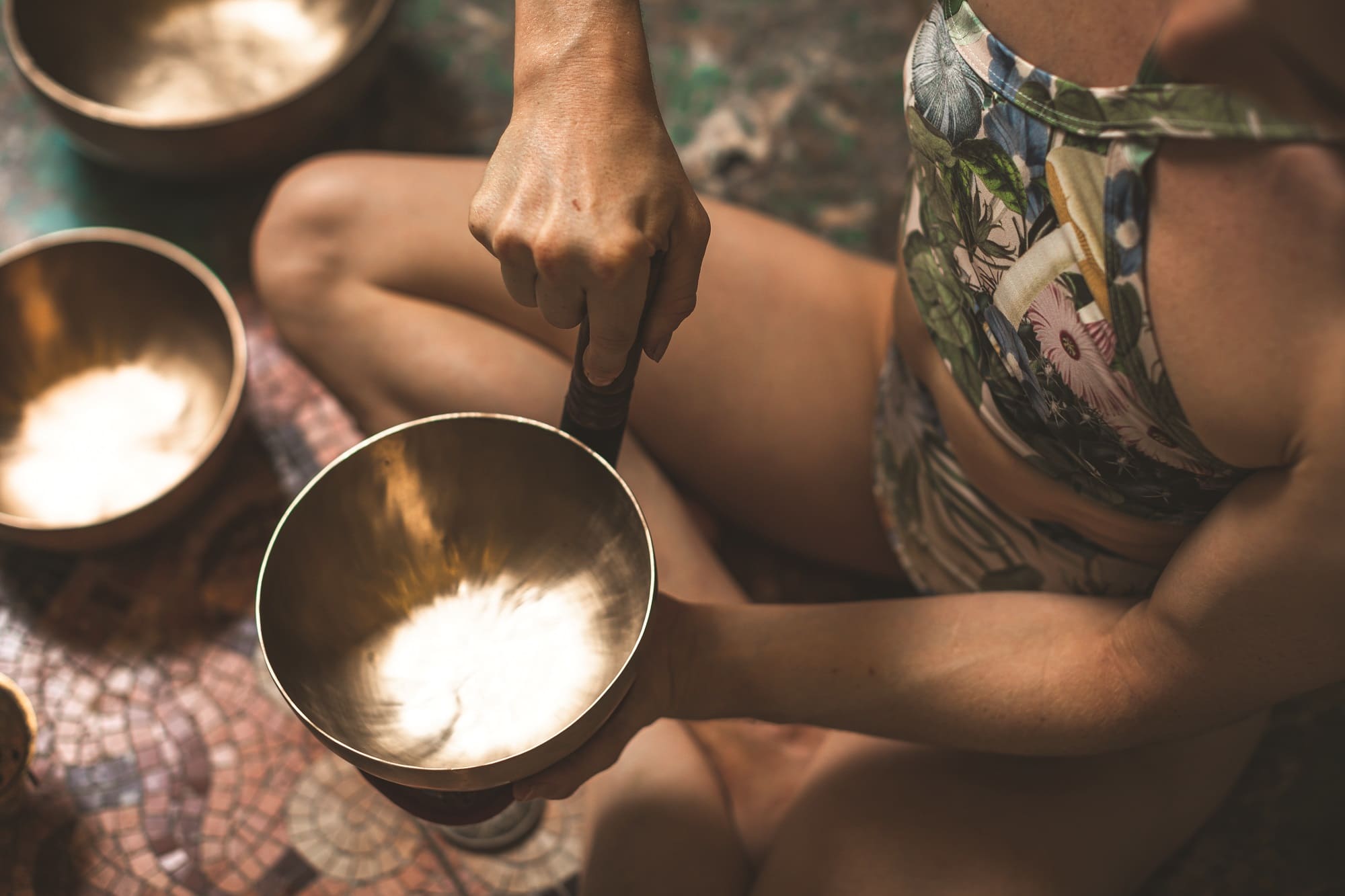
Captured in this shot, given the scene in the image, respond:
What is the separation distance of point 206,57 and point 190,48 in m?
0.03

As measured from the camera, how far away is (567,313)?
2.15 feet

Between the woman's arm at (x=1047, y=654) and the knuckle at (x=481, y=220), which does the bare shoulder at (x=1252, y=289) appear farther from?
the knuckle at (x=481, y=220)

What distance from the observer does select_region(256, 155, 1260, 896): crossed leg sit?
0.87m

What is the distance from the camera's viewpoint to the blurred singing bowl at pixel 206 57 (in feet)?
4.46

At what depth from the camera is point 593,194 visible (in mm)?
622

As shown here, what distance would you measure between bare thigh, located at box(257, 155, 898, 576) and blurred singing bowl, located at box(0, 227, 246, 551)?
10.5 inches

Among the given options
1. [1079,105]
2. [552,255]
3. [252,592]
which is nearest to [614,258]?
[552,255]

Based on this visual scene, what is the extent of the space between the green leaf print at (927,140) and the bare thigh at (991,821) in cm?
50

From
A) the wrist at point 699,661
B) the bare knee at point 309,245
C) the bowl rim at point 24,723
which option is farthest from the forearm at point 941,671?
the bowl rim at point 24,723

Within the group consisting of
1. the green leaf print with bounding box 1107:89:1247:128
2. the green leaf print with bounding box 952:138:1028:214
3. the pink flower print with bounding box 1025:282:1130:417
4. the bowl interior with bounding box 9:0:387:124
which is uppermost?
the green leaf print with bounding box 1107:89:1247:128

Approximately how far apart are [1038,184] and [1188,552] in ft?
0.81

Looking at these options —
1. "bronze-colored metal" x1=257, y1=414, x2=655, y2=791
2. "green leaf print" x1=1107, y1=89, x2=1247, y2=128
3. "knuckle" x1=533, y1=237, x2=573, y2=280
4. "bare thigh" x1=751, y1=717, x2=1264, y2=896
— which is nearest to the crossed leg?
"bare thigh" x1=751, y1=717, x2=1264, y2=896

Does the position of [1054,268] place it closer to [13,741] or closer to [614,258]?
[614,258]

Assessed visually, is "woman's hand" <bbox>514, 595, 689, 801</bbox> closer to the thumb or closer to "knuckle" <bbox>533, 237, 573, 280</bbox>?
the thumb
